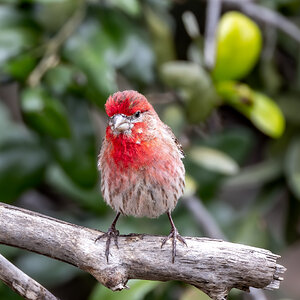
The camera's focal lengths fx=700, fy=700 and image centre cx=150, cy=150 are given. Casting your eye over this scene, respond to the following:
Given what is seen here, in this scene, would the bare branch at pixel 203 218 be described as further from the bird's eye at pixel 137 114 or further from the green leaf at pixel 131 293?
the bird's eye at pixel 137 114

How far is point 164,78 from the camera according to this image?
4.23 m

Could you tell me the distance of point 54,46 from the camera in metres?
4.04

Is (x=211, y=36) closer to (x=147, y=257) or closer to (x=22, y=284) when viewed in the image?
(x=147, y=257)

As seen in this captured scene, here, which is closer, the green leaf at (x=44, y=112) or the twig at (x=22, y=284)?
the twig at (x=22, y=284)

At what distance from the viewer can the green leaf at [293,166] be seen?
14.7 feet

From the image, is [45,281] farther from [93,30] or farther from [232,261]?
[232,261]

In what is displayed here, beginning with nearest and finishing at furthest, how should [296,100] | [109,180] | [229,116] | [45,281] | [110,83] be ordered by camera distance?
[109,180], [110,83], [45,281], [296,100], [229,116]

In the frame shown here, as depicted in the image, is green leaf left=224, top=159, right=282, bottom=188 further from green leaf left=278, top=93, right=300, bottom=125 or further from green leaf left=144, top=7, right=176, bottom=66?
green leaf left=144, top=7, right=176, bottom=66

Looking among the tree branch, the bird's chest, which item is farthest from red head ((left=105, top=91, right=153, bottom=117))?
the tree branch

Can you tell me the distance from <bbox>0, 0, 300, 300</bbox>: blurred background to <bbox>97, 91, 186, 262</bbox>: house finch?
0.55 meters

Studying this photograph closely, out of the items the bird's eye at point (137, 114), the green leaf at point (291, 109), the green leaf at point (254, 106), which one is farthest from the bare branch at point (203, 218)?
the bird's eye at point (137, 114)

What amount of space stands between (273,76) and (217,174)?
88cm

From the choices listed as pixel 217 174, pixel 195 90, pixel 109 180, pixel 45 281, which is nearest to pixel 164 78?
pixel 195 90

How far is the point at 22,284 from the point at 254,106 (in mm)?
2053
